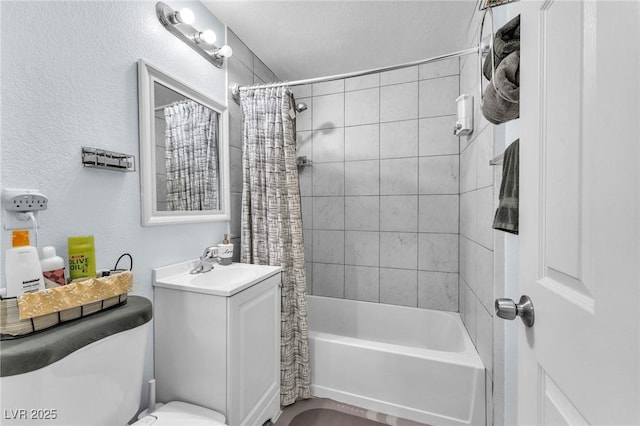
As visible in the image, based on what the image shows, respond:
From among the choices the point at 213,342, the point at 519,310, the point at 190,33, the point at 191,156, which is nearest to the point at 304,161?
the point at 191,156

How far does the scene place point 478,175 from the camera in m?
1.53

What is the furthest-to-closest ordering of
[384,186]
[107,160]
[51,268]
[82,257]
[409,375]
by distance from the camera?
[384,186], [409,375], [107,160], [82,257], [51,268]

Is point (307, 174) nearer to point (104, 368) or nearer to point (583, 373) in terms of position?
point (104, 368)

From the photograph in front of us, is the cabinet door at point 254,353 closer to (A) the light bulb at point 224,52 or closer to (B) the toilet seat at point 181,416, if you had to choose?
(B) the toilet seat at point 181,416

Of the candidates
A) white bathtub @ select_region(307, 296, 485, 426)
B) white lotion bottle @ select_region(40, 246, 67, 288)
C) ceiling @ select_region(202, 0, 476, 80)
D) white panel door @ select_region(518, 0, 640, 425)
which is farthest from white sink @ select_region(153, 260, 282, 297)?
ceiling @ select_region(202, 0, 476, 80)

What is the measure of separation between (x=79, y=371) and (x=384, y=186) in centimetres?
212

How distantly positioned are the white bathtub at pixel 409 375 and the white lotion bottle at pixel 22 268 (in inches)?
55.2

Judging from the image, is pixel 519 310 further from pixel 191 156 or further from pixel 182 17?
pixel 182 17

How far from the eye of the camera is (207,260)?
1471mm

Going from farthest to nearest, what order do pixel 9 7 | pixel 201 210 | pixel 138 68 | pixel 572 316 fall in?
1. pixel 201 210
2. pixel 138 68
3. pixel 9 7
4. pixel 572 316

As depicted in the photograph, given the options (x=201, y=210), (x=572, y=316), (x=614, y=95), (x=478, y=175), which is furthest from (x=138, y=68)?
(x=478, y=175)

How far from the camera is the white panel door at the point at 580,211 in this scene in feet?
1.03

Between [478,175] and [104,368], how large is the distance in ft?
6.16

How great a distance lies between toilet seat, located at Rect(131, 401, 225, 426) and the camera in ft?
3.15
